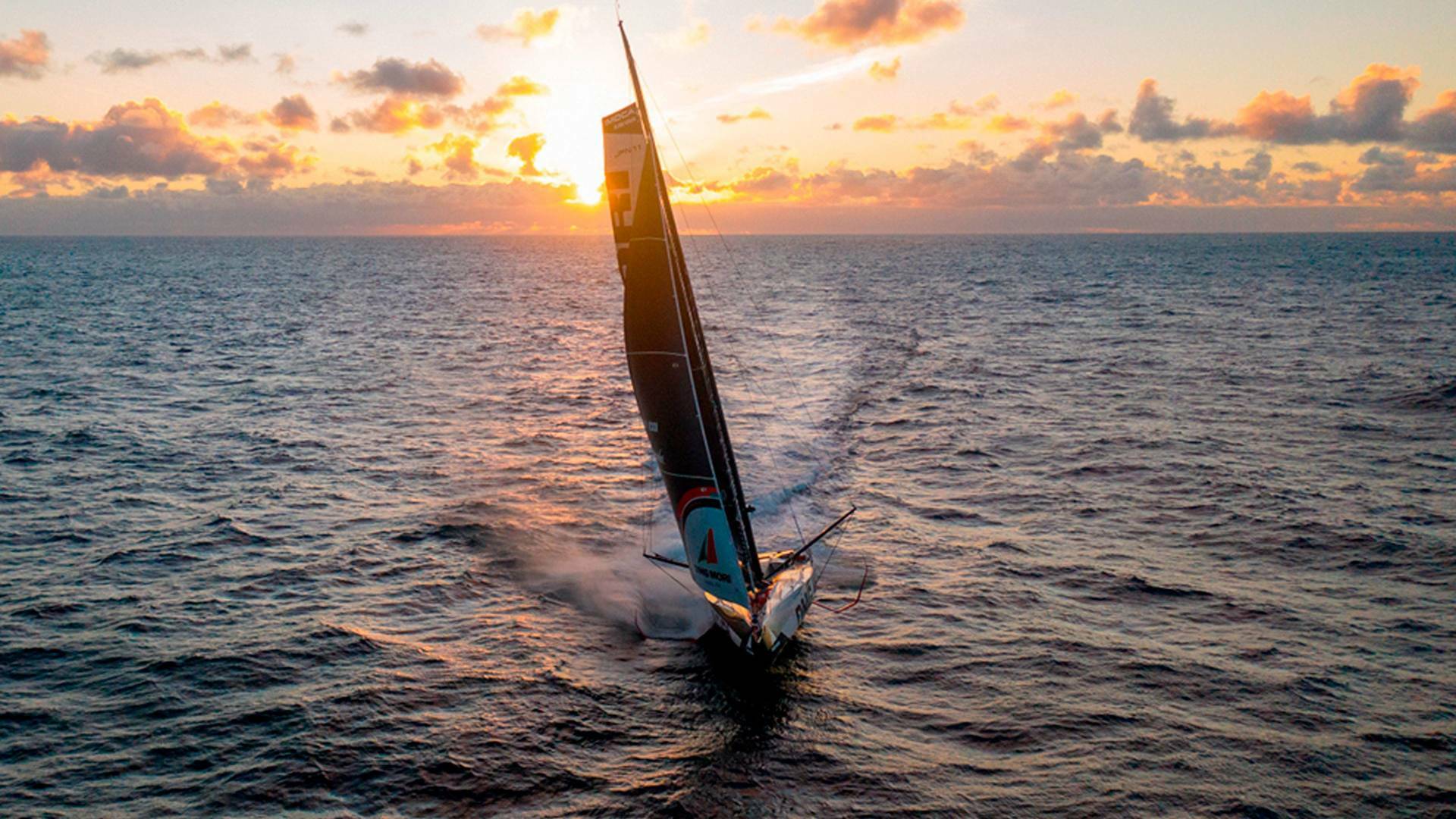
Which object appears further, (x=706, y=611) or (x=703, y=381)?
(x=706, y=611)

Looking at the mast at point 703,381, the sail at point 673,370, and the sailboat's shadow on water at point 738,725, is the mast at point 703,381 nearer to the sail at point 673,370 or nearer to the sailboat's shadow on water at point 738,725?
the sail at point 673,370

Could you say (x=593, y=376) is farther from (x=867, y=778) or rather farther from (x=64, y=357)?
(x=867, y=778)

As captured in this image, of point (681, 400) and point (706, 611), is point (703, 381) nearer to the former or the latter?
point (681, 400)

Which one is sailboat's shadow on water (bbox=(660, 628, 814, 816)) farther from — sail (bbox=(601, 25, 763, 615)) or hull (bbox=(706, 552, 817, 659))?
sail (bbox=(601, 25, 763, 615))

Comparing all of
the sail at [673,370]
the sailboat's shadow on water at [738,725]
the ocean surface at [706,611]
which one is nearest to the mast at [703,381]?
the sail at [673,370]

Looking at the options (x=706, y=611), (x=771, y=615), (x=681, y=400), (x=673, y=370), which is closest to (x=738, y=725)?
(x=771, y=615)

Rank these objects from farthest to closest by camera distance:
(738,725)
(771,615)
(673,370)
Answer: (673,370)
(771,615)
(738,725)
